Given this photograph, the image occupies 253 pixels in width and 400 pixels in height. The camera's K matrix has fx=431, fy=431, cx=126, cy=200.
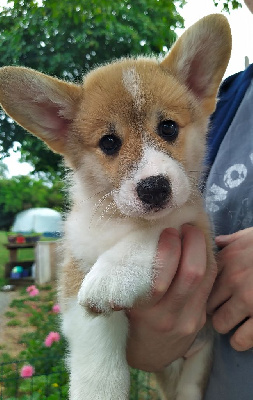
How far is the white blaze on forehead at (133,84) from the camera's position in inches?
54.1

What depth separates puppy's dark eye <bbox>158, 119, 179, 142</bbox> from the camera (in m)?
1.37

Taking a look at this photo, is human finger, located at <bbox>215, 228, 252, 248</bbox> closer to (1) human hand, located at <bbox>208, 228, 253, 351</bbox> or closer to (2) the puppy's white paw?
(1) human hand, located at <bbox>208, 228, 253, 351</bbox>

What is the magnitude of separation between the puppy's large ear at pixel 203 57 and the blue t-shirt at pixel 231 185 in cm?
14

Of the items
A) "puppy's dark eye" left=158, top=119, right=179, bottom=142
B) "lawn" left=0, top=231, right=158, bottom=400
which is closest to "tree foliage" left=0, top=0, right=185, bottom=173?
"lawn" left=0, top=231, right=158, bottom=400

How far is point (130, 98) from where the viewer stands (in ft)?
4.53

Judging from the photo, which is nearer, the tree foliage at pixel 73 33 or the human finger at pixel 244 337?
the human finger at pixel 244 337

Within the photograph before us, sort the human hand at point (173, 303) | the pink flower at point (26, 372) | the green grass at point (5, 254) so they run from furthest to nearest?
the green grass at point (5, 254), the pink flower at point (26, 372), the human hand at point (173, 303)

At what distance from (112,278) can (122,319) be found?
263mm

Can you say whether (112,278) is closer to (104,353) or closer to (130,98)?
(104,353)

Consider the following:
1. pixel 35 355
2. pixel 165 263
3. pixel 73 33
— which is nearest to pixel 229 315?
pixel 165 263

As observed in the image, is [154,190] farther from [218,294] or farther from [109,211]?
[218,294]

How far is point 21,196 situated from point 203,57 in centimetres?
478

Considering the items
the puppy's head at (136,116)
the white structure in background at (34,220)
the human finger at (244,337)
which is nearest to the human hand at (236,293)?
the human finger at (244,337)

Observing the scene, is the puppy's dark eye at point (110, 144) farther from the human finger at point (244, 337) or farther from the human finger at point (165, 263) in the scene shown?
the human finger at point (244, 337)
